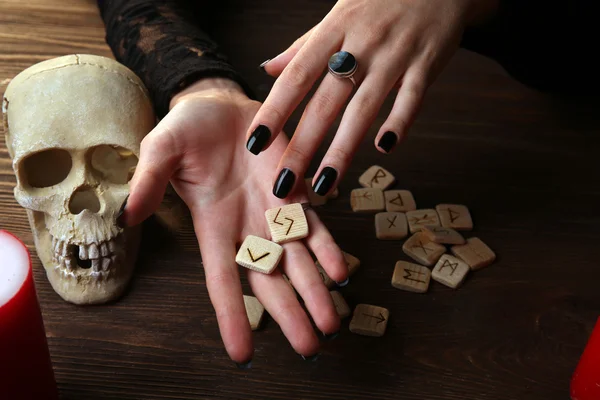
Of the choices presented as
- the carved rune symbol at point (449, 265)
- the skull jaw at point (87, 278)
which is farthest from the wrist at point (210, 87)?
the carved rune symbol at point (449, 265)

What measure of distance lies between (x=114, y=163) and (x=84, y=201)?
119mm

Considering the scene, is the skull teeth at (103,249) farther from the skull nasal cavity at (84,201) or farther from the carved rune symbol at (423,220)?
the carved rune symbol at (423,220)

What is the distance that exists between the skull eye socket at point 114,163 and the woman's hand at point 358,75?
372 millimetres

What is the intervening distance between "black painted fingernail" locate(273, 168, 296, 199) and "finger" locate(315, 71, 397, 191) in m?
0.05

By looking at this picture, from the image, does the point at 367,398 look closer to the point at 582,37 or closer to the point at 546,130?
the point at 546,130

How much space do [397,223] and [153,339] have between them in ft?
1.97

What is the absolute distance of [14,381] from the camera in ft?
3.05

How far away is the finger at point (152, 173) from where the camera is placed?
3.77ft

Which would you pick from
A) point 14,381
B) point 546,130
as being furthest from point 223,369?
point 546,130

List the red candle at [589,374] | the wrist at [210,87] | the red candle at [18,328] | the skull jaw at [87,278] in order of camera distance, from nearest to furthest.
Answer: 1. the red candle at [18,328]
2. the red candle at [589,374]
3. the skull jaw at [87,278]
4. the wrist at [210,87]

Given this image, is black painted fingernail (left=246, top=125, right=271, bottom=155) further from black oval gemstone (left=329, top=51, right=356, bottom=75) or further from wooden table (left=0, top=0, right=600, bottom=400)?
wooden table (left=0, top=0, right=600, bottom=400)

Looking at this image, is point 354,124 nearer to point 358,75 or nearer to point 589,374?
point 358,75

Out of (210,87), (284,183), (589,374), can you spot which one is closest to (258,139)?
(284,183)

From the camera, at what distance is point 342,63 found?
131cm
